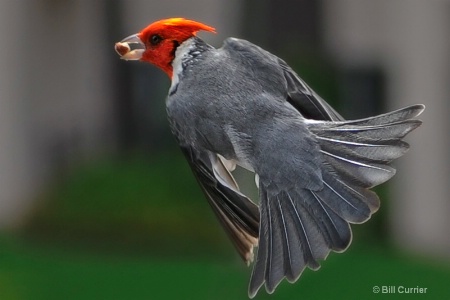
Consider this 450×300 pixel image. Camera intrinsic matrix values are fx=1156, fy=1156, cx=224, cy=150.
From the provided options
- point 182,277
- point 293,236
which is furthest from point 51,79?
point 293,236

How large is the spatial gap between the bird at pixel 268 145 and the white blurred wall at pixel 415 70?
843 centimetres

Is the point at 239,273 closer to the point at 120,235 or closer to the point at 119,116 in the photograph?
the point at 120,235

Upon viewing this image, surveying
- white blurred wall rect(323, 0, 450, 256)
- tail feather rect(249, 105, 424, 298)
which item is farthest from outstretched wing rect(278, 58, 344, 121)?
white blurred wall rect(323, 0, 450, 256)

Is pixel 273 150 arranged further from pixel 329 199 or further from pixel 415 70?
pixel 415 70

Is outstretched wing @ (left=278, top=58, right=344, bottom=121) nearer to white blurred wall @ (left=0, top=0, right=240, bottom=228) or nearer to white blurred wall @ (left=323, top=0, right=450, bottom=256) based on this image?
white blurred wall @ (left=323, top=0, right=450, bottom=256)

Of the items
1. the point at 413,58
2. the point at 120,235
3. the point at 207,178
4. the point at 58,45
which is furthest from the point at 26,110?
the point at 207,178

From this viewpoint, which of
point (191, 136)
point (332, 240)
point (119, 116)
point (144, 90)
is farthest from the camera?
point (119, 116)

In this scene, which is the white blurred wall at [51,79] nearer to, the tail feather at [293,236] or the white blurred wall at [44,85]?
the white blurred wall at [44,85]

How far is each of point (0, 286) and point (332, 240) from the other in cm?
553

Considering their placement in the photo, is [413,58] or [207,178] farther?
[413,58]

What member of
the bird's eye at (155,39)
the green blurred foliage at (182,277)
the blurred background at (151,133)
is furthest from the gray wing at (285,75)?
the blurred background at (151,133)

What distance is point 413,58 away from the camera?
42.8 ft

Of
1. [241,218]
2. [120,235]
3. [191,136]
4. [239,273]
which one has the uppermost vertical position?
[191,136]

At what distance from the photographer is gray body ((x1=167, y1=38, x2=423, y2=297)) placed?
3801 millimetres
